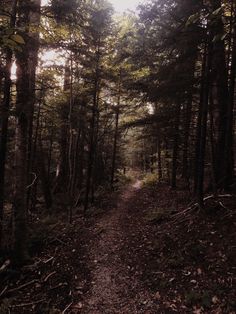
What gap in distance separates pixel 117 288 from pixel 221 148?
615cm

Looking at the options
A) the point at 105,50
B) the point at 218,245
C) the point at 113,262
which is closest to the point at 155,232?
the point at 113,262

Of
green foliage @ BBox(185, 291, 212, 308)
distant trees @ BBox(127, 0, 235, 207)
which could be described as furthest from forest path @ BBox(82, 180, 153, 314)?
distant trees @ BBox(127, 0, 235, 207)

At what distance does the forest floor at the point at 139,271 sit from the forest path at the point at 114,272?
Result: 2 cm

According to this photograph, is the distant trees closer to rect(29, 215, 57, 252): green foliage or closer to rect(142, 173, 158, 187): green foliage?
rect(29, 215, 57, 252): green foliage

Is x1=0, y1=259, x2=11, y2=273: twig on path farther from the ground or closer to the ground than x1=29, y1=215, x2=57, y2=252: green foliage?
closer to the ground

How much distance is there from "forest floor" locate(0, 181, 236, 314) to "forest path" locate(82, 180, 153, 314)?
0.07 feet

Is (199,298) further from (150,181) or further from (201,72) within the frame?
(150,181)

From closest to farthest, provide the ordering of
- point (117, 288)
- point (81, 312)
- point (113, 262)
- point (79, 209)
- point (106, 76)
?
point (81, 312) < point (117, 288) < point (113, 262) < point (106, 76) < point (79, 209)

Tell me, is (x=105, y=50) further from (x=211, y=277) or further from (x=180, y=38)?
(x=211, y=277)

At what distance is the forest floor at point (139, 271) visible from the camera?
6.02m

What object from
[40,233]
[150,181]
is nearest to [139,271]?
[40,233]

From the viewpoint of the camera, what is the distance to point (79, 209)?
15.2 meters

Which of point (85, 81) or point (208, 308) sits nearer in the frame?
point (208, 308)

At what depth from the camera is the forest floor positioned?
6023mm
